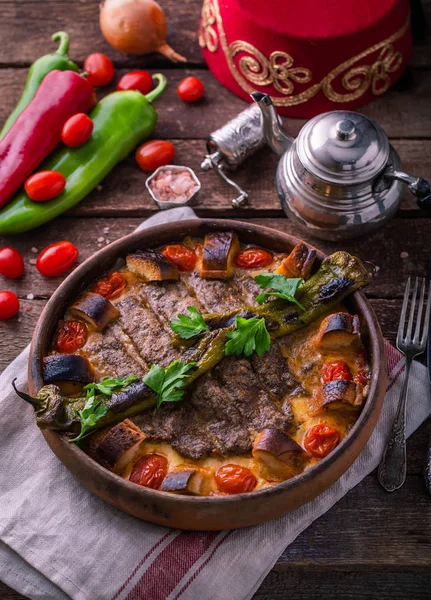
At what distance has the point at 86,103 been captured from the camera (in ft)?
15.7

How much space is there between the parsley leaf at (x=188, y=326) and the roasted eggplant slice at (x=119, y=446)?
500 millimetres

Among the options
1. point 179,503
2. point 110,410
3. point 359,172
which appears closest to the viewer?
point 179,503

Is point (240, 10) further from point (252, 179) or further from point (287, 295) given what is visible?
point (287, 295)

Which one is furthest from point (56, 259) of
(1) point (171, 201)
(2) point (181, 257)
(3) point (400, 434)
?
(3) point (400, 434)

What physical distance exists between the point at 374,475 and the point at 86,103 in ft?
9.78

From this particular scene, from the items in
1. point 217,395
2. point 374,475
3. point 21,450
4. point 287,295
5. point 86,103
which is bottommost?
point 374,475

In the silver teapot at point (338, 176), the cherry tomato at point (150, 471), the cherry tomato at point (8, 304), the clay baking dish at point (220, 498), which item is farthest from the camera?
the cherry tomato at point (8, 304)

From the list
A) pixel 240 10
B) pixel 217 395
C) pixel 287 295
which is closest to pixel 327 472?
pixel 217 395

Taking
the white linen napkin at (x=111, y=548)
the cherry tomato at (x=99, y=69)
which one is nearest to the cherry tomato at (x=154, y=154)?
the cherry tomato at (x=99, y=69)

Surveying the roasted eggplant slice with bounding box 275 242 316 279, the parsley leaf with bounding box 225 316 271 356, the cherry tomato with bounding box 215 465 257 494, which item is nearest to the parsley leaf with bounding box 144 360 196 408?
the parsley leaf with bounding box 225 316 271 356

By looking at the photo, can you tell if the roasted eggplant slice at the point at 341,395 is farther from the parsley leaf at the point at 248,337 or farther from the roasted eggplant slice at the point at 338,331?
the parsley leaf at the point at 248,337

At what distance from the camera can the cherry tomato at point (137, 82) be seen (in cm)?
493

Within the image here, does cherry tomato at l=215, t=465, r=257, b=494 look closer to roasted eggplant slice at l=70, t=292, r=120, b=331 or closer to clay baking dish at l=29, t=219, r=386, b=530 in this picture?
clay baking dish at l=29, t=219, r=386, b=530

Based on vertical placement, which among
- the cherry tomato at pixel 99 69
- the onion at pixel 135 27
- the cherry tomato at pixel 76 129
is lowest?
the cherry tomato at pixel 76 129
